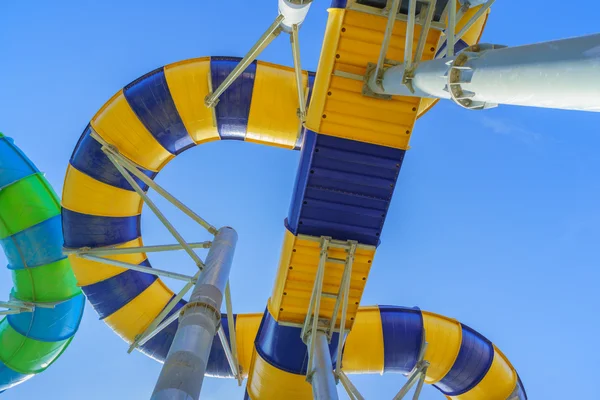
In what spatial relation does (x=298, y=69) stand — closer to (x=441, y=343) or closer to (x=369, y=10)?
(x=369, y=10)

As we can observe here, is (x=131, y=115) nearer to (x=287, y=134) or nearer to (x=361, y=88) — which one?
(x=287, y=134)

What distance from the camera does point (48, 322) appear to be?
867 cm

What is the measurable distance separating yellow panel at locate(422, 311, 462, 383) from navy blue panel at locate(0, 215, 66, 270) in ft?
23.4

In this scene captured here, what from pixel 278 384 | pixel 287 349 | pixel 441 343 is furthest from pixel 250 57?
pixel 441 343

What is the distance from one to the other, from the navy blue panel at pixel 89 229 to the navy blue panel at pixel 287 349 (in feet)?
10.1

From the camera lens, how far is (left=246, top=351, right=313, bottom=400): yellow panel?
6938mm

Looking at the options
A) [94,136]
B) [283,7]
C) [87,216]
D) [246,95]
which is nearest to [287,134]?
[246,95]

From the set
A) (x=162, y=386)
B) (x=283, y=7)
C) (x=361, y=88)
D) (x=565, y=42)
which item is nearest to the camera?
(x=565, y=42)

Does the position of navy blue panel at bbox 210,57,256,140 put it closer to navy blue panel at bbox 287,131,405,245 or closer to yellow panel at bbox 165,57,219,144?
yellow panel at bbox 165,57,219,144

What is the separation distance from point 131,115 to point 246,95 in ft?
6.05

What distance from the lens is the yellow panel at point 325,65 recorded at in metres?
5.43

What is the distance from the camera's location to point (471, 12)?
5.96m

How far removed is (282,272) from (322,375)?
5.53ft

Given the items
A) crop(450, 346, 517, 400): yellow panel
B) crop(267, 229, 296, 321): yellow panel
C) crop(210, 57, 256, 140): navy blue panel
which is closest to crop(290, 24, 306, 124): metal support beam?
crop(210, 57, 256, 140): navy blue panel
